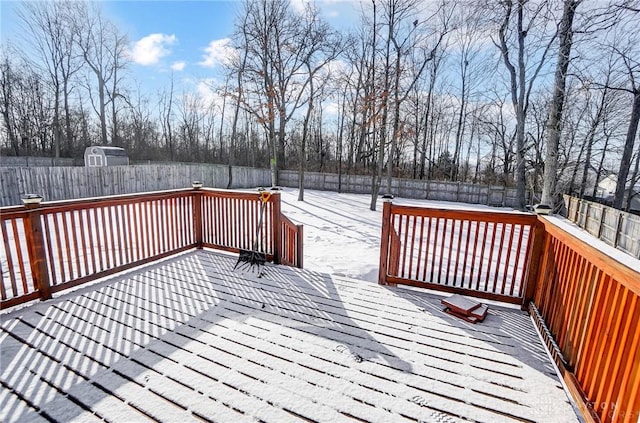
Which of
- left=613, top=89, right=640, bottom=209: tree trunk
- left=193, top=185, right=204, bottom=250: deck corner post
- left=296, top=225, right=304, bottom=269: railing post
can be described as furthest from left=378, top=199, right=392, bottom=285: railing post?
left=613, top=89, right=640, bottom=209: tree trunk

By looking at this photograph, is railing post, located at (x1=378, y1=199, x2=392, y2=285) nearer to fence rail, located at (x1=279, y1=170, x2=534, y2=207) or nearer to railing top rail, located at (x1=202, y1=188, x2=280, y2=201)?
railing top rail, located at (x1=202, y1=188, x2=280, y2=201)

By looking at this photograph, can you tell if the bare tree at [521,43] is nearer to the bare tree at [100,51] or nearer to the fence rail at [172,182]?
the fence rail at [172,182]

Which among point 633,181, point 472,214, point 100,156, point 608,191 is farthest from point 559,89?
point 100,156

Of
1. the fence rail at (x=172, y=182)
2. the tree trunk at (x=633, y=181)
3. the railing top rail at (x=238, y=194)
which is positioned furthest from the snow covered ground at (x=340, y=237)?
the tree trunk at (x=633, y=181)

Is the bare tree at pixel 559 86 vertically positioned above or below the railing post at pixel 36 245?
above

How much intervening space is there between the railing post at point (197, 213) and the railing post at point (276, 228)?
1218mm

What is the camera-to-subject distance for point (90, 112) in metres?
21.2

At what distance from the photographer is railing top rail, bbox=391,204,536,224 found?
109 inches

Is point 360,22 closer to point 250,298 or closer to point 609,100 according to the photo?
point 609,100

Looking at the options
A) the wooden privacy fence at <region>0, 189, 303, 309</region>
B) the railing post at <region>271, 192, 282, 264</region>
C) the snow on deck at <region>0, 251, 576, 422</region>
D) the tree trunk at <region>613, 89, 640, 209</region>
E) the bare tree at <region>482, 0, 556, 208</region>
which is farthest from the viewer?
the tree trunk at <region>613, 89, 640, 209</region>

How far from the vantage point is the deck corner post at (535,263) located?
2.72 m

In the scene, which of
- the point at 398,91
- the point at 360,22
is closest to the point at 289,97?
the point at 360,22

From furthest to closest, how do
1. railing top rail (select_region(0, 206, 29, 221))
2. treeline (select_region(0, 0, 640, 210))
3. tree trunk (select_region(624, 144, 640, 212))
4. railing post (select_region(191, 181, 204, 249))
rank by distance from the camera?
tree trunk (select_region(624, 144, 640, 212))
treeline (select_region(0, 0, 640, 210))
railing post (select_region(191, 181, 204, 249))
railing top rail (select_region(0, 206, 29, 221))

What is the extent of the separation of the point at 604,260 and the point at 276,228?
310 cm
